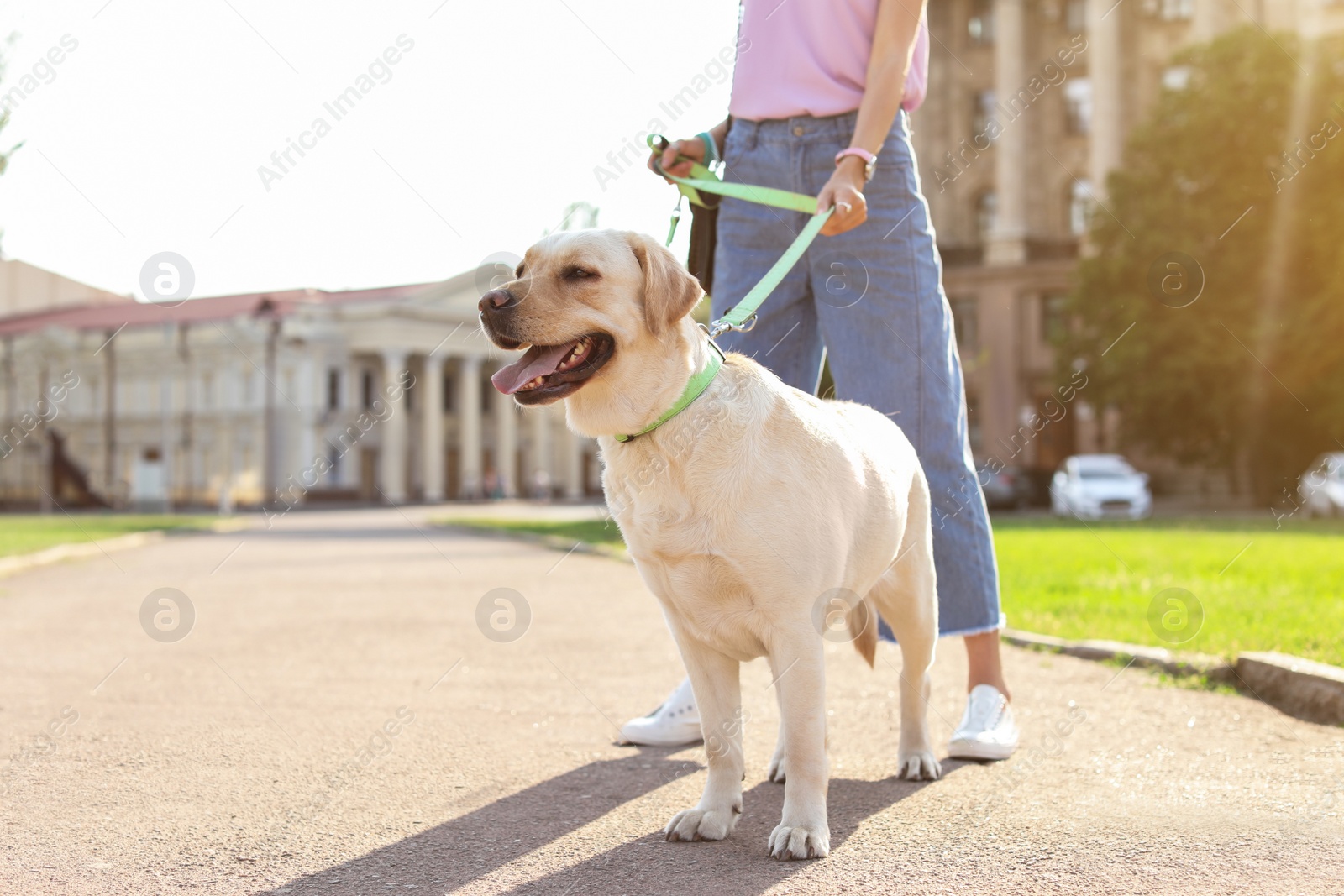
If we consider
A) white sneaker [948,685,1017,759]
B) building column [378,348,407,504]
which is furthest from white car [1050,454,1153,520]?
building column [378,348,407,504]

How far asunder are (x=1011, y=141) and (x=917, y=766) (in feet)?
159

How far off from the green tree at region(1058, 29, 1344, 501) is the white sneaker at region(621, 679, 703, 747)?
30.7 metres

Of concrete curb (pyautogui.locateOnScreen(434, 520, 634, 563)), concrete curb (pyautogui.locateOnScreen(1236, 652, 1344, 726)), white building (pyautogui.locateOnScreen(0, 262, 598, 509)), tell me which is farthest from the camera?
white building (pyautogui.locateOnScreen(0, 262, 598, 509))

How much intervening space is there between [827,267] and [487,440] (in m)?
77.2

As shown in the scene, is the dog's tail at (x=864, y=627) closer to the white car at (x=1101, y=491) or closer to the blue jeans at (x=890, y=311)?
the blue jeans at (x=890, y=311)

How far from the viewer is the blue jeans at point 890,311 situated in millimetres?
4391

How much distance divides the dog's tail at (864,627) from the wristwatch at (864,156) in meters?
1.40

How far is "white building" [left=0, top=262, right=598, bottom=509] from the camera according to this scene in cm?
6906

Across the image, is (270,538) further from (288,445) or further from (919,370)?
(288,445)

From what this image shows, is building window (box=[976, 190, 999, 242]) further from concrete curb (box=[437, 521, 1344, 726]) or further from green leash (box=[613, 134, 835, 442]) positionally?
green leash (box=[613, 134, 835, 442])

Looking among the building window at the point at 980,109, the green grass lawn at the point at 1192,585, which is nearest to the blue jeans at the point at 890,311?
the green grass lawn at the point at 1192,585

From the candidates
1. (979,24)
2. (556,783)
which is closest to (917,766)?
(556,783)

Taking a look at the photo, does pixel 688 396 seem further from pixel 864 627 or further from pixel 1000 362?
pixel 1000 362

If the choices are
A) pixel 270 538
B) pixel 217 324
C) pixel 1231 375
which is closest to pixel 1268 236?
pixel 1231 375
